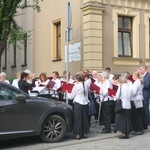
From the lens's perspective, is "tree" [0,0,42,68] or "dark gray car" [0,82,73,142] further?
"tree" [0,0,42,68]

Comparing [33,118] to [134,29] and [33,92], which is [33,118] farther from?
[134,29]

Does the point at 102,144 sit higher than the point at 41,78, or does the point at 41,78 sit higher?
the point at 41,78

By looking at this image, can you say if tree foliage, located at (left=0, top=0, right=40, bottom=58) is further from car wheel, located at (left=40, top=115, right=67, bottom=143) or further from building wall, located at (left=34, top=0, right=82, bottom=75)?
car wheel, located at (left=40, top=115, right=67, bottom=143)

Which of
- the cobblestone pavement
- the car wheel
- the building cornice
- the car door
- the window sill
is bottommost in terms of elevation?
the cobblestone pavement

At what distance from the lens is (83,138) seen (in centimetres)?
973

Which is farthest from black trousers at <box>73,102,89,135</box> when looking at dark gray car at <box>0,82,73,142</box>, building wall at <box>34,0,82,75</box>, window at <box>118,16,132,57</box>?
window at <box>118,16,132,57</box>

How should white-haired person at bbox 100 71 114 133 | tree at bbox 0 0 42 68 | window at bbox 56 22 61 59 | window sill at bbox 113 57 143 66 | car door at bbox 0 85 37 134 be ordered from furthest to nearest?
window at bbox 56 22 61 59, tree at bbox 0 0 42 68, window sill at bbox 113 57 143 66, white-haired person at bbox 100 71 114 133, car door at bbox 0 85 37 134

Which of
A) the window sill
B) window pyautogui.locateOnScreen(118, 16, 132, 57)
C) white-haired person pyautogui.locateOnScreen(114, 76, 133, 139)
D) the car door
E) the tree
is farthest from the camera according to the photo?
window pyautogui.locateOnScreen(118, 16, 132, 57)

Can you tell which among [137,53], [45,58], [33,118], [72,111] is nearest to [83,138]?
[72,111]

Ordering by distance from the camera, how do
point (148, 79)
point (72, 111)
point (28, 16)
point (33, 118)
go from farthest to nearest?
point (28, 16) → point (148, 79) → point (72, 111) → point (33, 118)

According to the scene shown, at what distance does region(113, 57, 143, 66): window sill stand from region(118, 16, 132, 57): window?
1.22 feet

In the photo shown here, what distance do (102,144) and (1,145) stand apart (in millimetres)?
2392

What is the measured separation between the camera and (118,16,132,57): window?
18031mm

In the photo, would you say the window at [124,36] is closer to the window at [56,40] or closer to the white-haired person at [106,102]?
the window at [56,40]
